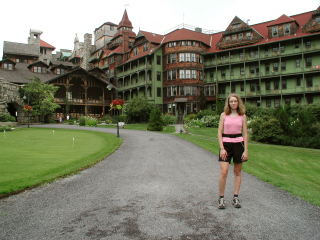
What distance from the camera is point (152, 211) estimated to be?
16.4 feet

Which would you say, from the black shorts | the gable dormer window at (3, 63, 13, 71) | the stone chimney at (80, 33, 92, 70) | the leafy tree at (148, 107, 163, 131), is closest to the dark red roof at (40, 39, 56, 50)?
the stone chimney at (80, 33, 92, 70)

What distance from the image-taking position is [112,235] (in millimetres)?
4012

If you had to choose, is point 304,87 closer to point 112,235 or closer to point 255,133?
point 255,133

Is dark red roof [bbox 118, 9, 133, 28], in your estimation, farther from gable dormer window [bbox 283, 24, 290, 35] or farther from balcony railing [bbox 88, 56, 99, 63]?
gable dormer window [bbox 283, 24, 290, 35]

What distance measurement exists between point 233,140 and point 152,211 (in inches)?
88.1

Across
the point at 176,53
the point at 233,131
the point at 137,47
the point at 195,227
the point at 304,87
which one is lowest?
the point at 195,227

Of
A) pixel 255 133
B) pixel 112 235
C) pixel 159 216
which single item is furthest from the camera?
pixel 255 133

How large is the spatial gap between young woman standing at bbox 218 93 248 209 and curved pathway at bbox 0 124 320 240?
690mm

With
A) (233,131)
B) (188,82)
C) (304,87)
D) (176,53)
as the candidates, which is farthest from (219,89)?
(233,131)

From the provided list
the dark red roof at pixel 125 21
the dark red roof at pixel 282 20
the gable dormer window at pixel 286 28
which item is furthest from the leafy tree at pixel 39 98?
the gable dormer window at pixel 286 28

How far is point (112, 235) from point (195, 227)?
1.41 meters

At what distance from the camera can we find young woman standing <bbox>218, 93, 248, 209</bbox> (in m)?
5.21

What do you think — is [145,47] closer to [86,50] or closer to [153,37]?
[153,37]

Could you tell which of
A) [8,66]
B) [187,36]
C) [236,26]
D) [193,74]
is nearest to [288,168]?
[193,74]
